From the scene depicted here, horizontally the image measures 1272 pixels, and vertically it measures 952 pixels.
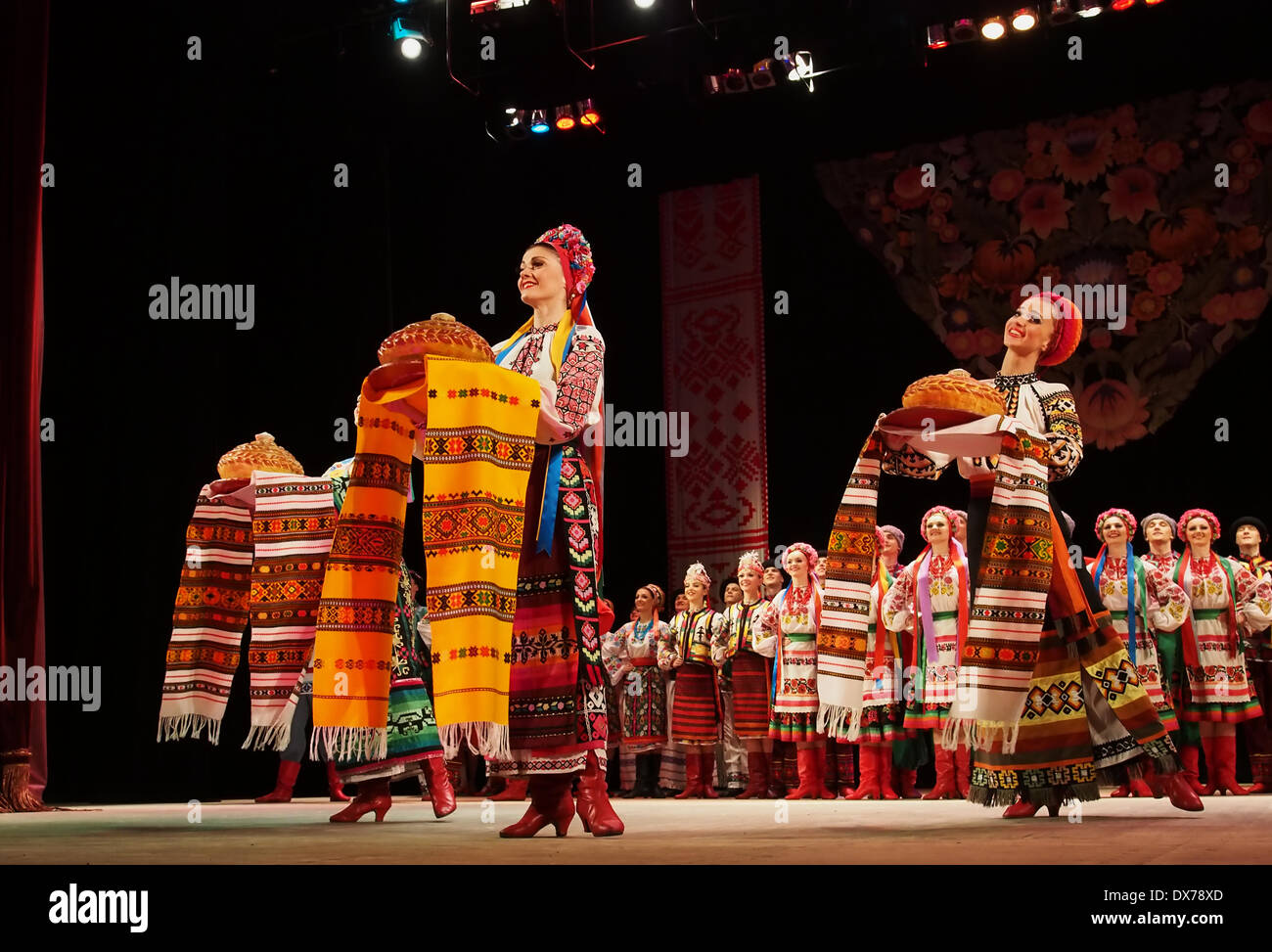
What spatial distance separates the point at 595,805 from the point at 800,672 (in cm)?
399

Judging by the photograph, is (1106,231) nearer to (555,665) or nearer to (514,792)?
(514,792)

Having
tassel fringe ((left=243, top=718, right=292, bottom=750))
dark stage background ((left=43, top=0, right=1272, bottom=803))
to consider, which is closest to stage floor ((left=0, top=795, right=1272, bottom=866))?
tassel fringe ((left=243, top=718, right=292, bottom=750))

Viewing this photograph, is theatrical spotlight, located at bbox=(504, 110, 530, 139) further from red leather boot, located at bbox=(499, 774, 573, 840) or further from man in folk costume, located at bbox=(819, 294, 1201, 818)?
red leather boot, located at bbox=(499, 774, 573, 840)

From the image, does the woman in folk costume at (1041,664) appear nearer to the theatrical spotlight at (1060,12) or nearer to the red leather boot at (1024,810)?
the red leather boot at (1024,810)

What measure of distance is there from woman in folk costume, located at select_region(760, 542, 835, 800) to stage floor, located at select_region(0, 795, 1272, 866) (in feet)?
5.40

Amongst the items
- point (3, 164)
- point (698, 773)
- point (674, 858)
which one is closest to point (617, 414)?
point (698, 773)

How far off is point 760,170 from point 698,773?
177 inches

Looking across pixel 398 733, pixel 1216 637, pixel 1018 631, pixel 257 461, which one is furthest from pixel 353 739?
pixel 1216 637

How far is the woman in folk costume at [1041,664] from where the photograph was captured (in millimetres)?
4211

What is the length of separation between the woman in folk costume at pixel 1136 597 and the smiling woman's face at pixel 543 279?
3924 mm

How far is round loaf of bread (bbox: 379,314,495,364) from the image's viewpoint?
3.79m

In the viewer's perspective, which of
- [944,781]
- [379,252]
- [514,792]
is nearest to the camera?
[944,781]

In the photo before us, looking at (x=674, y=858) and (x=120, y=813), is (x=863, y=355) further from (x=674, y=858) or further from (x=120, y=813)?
(x=674, y=858)

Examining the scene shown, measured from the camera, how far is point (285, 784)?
297 inches
